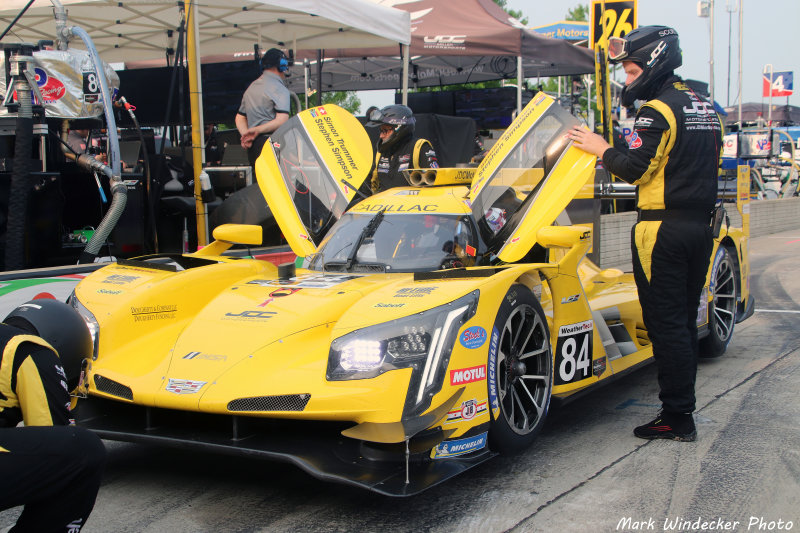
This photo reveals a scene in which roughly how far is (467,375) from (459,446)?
312 mm

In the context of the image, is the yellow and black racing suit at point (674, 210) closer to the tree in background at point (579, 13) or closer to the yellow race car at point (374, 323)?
the yellow race car at point (374, 323)

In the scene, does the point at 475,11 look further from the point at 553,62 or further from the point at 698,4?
the point at 698,4

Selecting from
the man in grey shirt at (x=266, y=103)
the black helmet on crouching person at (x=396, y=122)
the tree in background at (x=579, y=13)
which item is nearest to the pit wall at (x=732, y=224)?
the black helmet on crouching person at (x=396, y=122)

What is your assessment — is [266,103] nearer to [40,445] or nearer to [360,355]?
[360,355]

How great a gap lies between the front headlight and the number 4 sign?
1428 inches

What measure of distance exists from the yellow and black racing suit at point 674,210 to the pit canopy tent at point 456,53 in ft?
26.0

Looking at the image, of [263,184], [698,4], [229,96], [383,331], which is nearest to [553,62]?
[229,96]

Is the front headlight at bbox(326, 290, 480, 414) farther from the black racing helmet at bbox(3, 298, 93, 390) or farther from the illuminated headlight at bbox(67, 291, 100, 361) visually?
the illuminated headlight at bbox(67, 291, 100, 361)

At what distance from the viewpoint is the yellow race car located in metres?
3.46

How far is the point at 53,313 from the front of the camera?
2592mm

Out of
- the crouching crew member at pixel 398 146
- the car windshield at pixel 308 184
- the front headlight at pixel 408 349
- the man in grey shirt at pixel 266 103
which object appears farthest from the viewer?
the man in grey shirt at pixel 266 103

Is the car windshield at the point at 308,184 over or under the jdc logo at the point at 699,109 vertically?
under

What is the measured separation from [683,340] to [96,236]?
4889 millimetres

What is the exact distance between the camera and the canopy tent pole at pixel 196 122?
809cm
